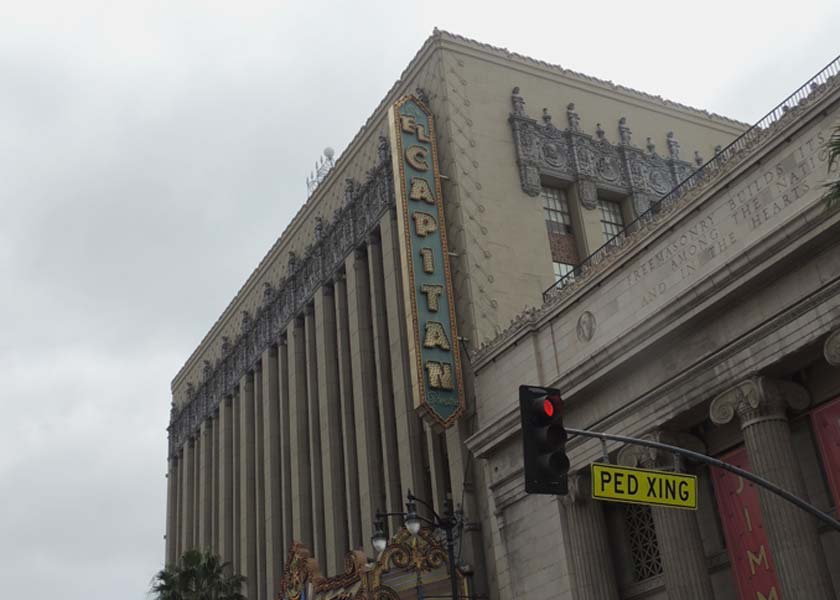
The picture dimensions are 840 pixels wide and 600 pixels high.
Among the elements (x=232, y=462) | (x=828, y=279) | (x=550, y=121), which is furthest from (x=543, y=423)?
(x=232, y=462)

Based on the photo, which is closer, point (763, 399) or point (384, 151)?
point (763, 399)

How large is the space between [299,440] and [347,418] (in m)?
5.15

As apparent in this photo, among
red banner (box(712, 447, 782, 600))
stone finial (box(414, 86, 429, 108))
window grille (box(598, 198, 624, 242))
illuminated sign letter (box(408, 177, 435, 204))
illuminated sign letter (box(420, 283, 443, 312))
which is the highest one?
stone finial (box(414, 86, 429, 108))

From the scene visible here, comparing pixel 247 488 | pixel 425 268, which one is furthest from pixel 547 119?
pixel 247 488

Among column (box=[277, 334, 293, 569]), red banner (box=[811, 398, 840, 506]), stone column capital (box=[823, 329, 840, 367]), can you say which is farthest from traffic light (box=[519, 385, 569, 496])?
column (box=[277, 334, 293, 569])

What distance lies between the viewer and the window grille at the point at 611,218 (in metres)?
42.3

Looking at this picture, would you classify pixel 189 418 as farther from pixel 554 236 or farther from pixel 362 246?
pixel 554 236

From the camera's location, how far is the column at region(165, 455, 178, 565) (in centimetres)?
6844

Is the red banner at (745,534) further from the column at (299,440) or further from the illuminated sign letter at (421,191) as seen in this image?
the column at (299,440)

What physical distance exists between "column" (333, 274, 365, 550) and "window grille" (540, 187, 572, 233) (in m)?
10.2

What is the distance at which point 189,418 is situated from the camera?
68.2 meters

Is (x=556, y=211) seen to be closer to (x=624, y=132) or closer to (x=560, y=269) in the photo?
(x=560, y=269)

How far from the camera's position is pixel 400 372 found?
3900 centimetres

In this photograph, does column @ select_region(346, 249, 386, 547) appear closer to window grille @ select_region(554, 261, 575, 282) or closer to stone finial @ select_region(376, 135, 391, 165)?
stone finial @ select_region(376, 135, 391, 165)
